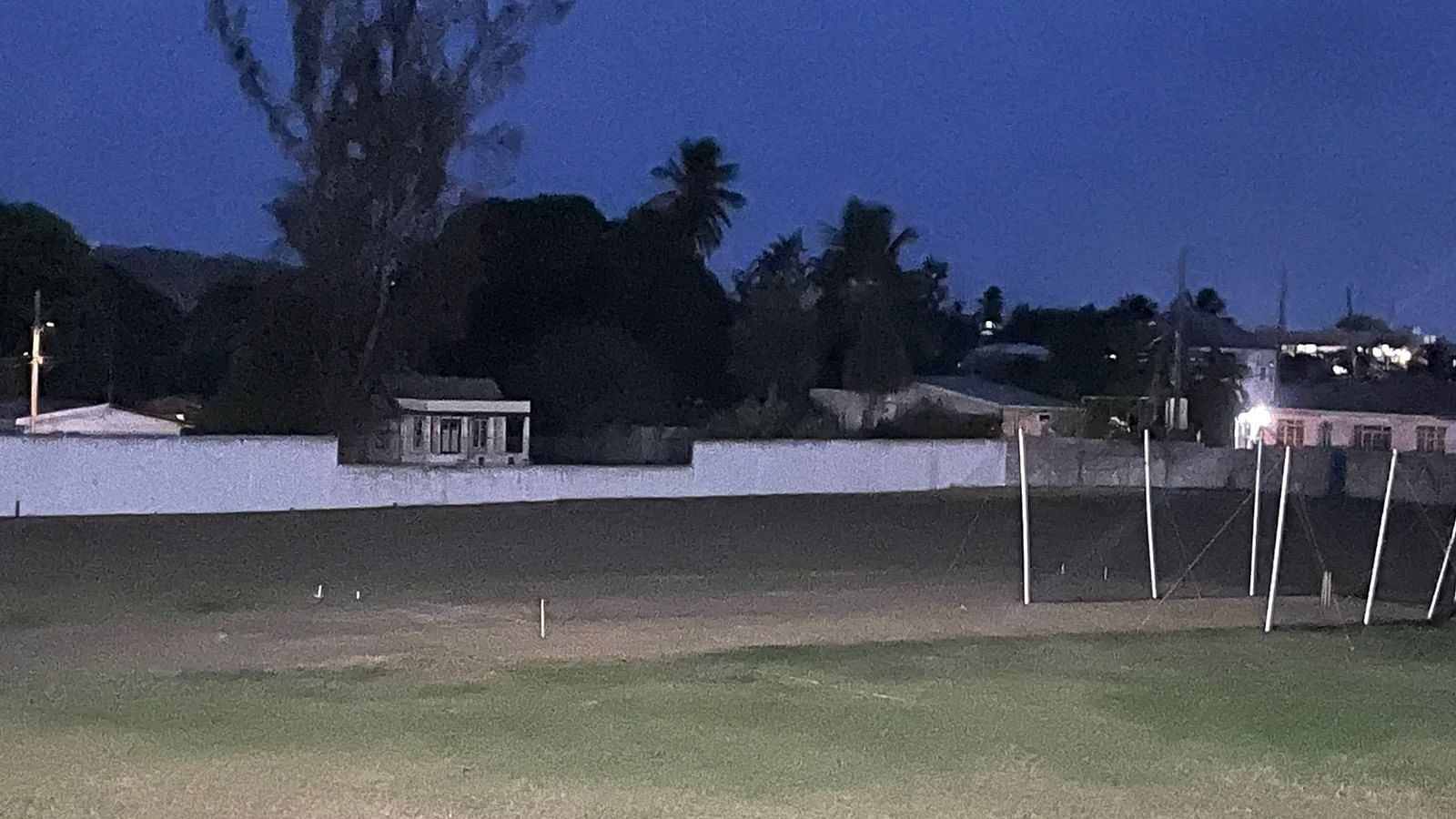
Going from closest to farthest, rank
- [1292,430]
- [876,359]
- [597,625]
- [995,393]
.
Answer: [597,625]
[876,359]
[995,393]
[1292,430]

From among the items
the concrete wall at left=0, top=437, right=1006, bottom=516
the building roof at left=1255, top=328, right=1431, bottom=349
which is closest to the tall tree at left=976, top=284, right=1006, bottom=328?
the building roof at left=1255, top=328, right=1431, bottom=349

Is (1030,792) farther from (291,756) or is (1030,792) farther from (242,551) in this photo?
(242,551)

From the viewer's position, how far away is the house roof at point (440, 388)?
4278cm

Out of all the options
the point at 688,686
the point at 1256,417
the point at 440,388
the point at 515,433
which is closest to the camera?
the point at 688,686

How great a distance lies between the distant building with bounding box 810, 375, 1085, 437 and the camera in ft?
178

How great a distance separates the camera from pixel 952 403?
5591 cm

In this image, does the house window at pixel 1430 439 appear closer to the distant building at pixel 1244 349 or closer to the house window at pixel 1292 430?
the house window at pixel 1292 430

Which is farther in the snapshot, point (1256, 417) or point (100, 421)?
point (1256, 417)

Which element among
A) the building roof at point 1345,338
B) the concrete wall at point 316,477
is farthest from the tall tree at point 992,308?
the concrete wall at point 316,477

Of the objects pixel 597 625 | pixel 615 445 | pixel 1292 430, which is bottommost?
pixel 597 625

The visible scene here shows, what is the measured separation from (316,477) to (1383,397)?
4007 centimetres

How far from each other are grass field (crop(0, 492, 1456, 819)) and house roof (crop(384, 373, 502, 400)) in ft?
56.5

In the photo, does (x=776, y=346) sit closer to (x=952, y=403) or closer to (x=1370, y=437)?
(x=952, y=403)

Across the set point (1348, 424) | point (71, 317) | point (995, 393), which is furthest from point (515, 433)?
point (1348, 424)
